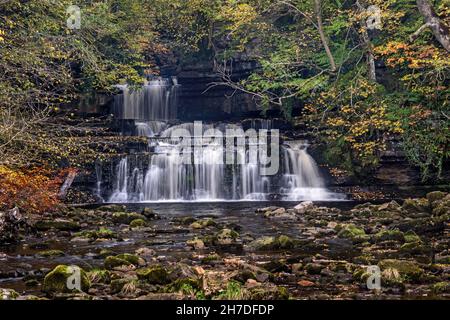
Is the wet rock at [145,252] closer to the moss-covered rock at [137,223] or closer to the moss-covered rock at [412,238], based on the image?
the moss-covered rock at [137,223]

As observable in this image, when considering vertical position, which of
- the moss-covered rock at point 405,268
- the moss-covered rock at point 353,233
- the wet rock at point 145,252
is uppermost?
the moss-covered rock at point 353,233

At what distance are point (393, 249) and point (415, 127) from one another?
40.3ft

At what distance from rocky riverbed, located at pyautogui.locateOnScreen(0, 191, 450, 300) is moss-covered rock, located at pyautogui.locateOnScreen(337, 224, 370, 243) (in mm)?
30

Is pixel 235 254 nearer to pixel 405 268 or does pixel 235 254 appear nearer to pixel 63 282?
pixel 405 268

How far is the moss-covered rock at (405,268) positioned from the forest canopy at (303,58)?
8.50 m

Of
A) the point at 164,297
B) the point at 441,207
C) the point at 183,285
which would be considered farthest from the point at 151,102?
the point at 164,297

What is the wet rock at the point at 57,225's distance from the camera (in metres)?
15.3

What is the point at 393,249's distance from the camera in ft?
38.9

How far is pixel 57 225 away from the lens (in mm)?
15594

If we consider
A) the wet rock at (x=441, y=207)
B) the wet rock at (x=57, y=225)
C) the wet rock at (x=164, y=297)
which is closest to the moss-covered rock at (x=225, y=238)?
Answer: the wet rock at (x=57, y=225)

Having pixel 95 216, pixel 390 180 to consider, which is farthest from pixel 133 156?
pixel 390 180

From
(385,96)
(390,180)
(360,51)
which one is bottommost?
(390,180)

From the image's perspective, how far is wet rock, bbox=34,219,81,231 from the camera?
50.2 feet
